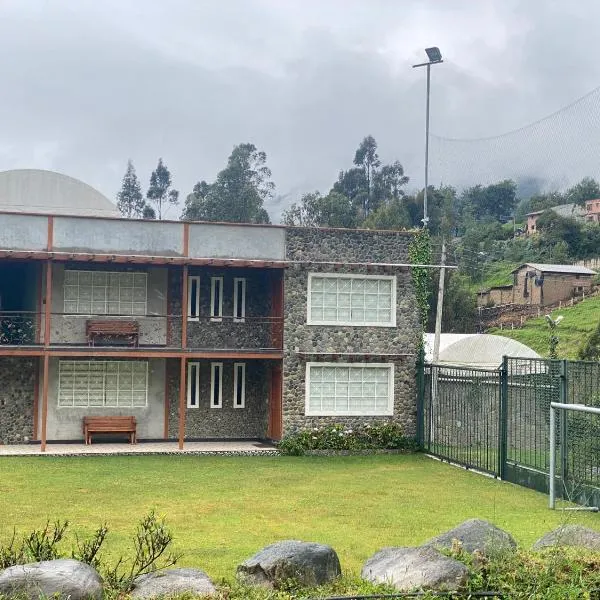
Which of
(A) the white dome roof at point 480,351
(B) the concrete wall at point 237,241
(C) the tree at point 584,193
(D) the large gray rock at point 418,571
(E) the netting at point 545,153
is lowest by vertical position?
(D) the large gray rock at point 418,571

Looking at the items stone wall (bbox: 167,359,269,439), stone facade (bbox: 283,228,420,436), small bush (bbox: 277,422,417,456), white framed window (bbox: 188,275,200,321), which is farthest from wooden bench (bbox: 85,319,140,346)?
small bush (bbox: 277,422,417,456)

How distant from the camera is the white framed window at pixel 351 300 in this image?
72.6 feet

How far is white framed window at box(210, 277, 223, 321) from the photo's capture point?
2317 centimetres

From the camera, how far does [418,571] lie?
7691 millimetres

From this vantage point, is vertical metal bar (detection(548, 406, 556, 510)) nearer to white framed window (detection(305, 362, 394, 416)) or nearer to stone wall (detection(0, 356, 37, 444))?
white framed window (detection(305, 362, 394, 416))

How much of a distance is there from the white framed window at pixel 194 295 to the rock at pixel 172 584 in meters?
15.4

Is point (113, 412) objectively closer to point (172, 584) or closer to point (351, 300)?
point (351, 300)

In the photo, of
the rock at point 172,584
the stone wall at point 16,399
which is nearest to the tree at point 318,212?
the stone wall at point 16,399

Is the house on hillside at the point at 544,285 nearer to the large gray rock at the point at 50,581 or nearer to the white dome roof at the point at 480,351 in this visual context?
the white dome roof at the point at 480,351

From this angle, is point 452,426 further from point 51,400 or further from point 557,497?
point 51,400

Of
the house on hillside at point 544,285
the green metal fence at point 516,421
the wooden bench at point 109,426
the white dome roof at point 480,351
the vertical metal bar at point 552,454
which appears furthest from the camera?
the house on hillside at point 544,285

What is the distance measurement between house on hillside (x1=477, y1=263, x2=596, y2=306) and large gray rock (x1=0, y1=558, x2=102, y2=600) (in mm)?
51745

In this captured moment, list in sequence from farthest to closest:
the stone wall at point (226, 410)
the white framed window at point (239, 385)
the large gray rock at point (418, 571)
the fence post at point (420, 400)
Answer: the white framed window at point (239, 385) < the stone wall at point (226, 410) < the fence post at point (420, 400) < the large gray rock at point (418, 571)

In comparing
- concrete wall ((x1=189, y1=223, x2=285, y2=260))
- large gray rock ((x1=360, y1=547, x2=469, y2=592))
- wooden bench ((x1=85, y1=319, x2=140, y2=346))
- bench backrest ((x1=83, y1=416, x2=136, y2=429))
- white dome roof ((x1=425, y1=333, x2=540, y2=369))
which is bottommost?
bench backrest ((x1=83, y1=416, x2=136, y2=429))
